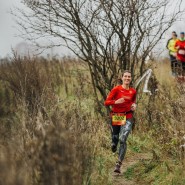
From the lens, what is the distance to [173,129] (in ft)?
22.7

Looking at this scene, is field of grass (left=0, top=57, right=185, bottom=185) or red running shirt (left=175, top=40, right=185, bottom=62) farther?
red running shirt (left=175, top=40, right=185, bottom=62)

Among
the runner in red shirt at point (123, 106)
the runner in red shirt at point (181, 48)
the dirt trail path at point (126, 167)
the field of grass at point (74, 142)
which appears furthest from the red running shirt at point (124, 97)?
the runner in red shirt at point (181, 48)

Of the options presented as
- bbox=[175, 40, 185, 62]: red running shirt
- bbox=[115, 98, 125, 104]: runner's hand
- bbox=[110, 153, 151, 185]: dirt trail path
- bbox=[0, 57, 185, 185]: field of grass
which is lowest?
bbox=[110, 153, 151, 185]: dirt trail path

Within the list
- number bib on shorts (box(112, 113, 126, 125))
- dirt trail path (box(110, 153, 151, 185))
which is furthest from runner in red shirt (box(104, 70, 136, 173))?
dirt trail path (box(110, 153, 151, 185))

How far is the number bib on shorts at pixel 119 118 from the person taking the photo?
22.3 ft

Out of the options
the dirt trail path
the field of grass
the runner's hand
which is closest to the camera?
the field of grass

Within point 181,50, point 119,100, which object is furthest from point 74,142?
point 181,50

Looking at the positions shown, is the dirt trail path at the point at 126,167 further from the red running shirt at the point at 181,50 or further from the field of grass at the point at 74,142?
the red running shirt at the point at 181,50

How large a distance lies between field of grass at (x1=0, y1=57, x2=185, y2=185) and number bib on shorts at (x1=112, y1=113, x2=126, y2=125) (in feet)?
1.36

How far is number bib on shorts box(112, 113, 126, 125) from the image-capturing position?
22.3 feet

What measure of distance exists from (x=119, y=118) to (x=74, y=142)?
7.52ft

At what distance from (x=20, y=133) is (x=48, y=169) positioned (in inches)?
60.3

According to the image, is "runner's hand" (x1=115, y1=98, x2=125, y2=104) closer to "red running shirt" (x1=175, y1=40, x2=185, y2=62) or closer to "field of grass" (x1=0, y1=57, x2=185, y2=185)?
"field of grass" (x1=0, y1=57, x2=185, y2=185)

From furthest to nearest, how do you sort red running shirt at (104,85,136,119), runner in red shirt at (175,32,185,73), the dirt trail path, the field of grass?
runner in red shirt at (175,32,185,73), red running shirt at (104,85,136,119), the dirt trail path, the field of grass
